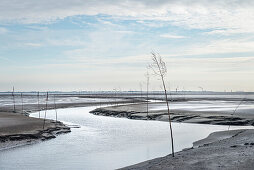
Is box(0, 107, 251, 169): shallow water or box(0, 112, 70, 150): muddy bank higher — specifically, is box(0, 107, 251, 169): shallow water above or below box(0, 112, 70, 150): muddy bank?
below

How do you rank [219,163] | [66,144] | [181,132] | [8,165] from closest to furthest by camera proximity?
[219,163]
[8,165]
[66,144]
[181,132]

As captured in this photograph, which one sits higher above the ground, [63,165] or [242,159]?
[242,159]

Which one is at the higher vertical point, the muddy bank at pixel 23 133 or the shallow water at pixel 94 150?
the muddy bank at pixel 23 133

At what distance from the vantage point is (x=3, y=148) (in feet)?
71.8

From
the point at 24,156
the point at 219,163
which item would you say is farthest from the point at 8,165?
the point at 219,163

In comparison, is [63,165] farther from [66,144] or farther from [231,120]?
[231,120]

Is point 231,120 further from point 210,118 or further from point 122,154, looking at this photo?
point 122,154

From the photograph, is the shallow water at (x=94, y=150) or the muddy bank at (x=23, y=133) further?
the muddy bank at (x=23, y=133)

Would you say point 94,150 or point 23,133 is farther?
point 23,133

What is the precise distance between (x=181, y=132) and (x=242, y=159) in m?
17.9

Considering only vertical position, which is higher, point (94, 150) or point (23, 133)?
point (23, 133)

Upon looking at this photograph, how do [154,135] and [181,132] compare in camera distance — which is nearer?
[154,135]

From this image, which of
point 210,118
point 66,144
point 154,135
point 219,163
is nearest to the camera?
point 219,163

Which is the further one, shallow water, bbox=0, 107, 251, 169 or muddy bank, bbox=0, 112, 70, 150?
muddy bank, bbox=0, 112, 70, 150
